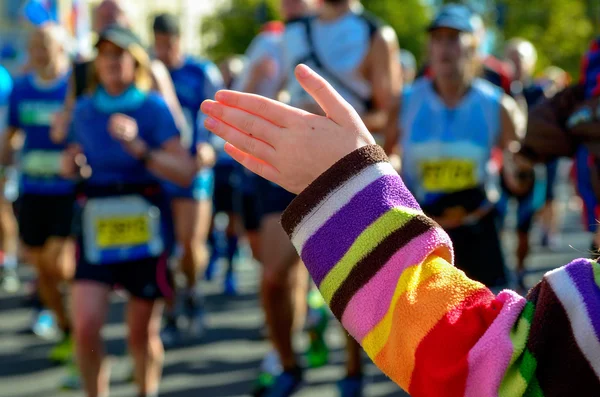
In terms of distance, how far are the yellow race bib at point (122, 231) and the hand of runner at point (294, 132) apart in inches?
118

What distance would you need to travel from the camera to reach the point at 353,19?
5.12m

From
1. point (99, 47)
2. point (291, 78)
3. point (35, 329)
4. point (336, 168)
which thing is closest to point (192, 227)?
point (35, 329)

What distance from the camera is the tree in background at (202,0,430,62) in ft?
156

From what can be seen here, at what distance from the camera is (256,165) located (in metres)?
1.48

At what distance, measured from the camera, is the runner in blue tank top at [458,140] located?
181 inches

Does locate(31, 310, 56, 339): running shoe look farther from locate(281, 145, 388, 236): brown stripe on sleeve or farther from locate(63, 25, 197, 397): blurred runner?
locate(281, 145, 388, 236): brown stripe on sleeve

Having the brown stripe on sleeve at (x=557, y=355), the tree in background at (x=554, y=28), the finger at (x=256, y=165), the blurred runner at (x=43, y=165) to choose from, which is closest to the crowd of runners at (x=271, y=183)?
the blurred runner at (x=43, y=165)

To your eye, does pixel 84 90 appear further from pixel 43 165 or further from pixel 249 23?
pixel 249 23

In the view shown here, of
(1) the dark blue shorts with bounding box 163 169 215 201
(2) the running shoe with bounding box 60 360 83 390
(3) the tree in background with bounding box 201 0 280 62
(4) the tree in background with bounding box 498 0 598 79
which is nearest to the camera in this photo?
(2) the running shoe with bounding box 60 360 83 390

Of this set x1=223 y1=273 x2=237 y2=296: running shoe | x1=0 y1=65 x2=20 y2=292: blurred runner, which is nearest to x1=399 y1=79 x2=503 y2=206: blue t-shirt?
x1=223 y1=273 x2=237 y2=296: running shoe

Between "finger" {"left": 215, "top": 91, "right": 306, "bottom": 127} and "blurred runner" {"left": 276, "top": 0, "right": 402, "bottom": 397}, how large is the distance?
3406 millimetres

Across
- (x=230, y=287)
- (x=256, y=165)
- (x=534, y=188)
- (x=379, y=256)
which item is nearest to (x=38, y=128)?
(x=230, y=287)

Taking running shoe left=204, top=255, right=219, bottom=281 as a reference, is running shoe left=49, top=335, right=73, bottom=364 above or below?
above

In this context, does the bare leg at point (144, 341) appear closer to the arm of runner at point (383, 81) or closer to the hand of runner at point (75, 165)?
the hand of runner at point (75, 165)
